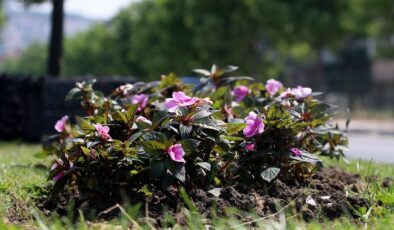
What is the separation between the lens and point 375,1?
80.9 ft

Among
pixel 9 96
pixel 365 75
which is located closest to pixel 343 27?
pixel 365 75

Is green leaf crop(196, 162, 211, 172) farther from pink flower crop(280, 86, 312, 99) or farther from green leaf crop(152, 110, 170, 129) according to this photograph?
pink flower crop(280, 86, 312, 99)

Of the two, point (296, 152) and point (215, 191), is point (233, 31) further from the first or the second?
point (215, 191)

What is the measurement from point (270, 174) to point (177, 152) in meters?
0.66

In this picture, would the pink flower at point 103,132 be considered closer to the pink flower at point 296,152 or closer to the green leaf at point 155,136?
the green leaf at point 155,136

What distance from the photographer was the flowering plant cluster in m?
4.09

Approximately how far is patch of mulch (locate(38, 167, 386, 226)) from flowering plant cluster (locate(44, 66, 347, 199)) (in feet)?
0.24

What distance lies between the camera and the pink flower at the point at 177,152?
3938 mm

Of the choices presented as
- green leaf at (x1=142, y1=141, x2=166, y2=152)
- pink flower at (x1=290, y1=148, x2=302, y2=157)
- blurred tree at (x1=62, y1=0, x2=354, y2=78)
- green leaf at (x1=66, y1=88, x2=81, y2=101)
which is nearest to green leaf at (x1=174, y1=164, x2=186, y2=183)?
green leaf at (x1=142, y1=141, x2=166, y2=152)

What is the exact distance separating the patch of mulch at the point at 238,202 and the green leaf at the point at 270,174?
0.11 m

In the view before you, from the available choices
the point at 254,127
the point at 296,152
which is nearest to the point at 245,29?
the point at 296,152

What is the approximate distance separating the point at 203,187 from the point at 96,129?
2.51 ft

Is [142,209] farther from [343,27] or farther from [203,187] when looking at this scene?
[343,27]

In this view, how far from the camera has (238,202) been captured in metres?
4.02
